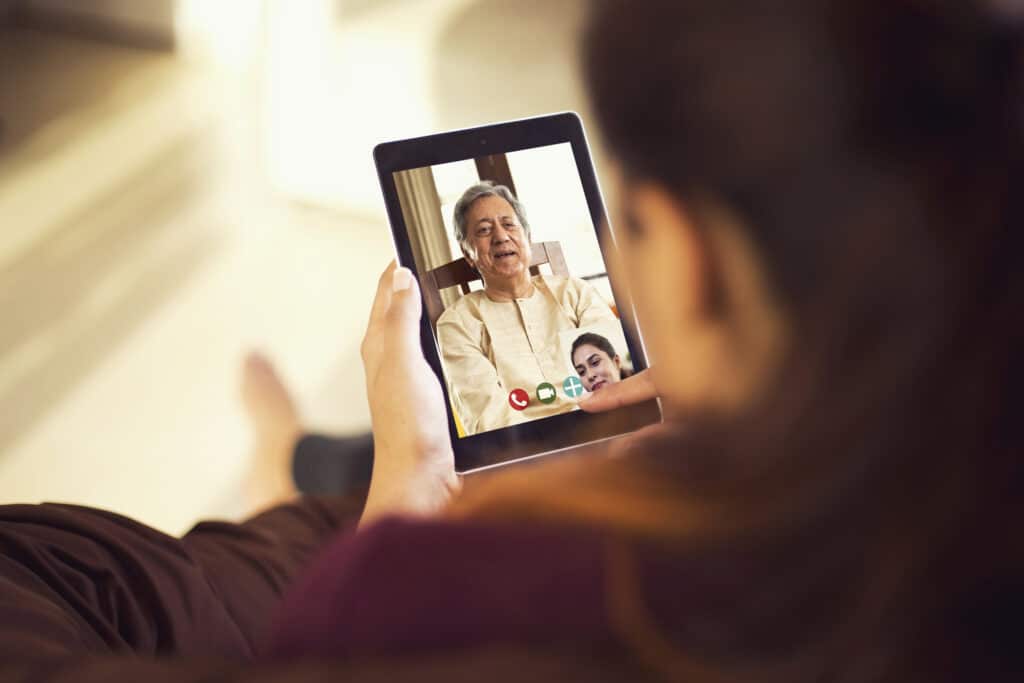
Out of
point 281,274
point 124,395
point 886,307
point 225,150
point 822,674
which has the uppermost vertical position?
point 225,150

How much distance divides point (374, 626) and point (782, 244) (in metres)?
0.23

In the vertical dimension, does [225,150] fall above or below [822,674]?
above

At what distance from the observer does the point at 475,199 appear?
33.1 inches

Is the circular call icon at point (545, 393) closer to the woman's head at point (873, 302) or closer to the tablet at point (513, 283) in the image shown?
the tablet at point (513, 283)

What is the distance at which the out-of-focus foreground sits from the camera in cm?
123

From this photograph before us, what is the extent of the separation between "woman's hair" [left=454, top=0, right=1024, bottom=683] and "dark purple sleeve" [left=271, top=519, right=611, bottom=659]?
0.02 meters

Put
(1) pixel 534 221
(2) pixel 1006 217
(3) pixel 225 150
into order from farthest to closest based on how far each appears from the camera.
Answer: (3) pixel 225 150
(1) pixel 534 221
(2) pixel 1006 217

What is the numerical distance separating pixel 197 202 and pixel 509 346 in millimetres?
745

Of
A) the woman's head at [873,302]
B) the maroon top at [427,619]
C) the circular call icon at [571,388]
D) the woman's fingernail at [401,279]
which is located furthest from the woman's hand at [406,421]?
the woman's head at [873,302]

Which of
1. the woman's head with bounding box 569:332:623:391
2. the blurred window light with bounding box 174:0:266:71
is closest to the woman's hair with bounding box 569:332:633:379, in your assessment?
the woman's head with bounding box 569:332:623:391

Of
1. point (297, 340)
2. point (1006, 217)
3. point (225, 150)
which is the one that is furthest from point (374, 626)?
point (225, 150)

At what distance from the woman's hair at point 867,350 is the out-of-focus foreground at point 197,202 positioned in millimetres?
942

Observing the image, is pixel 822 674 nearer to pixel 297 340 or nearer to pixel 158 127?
pixel 297 340

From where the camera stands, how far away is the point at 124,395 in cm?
125
